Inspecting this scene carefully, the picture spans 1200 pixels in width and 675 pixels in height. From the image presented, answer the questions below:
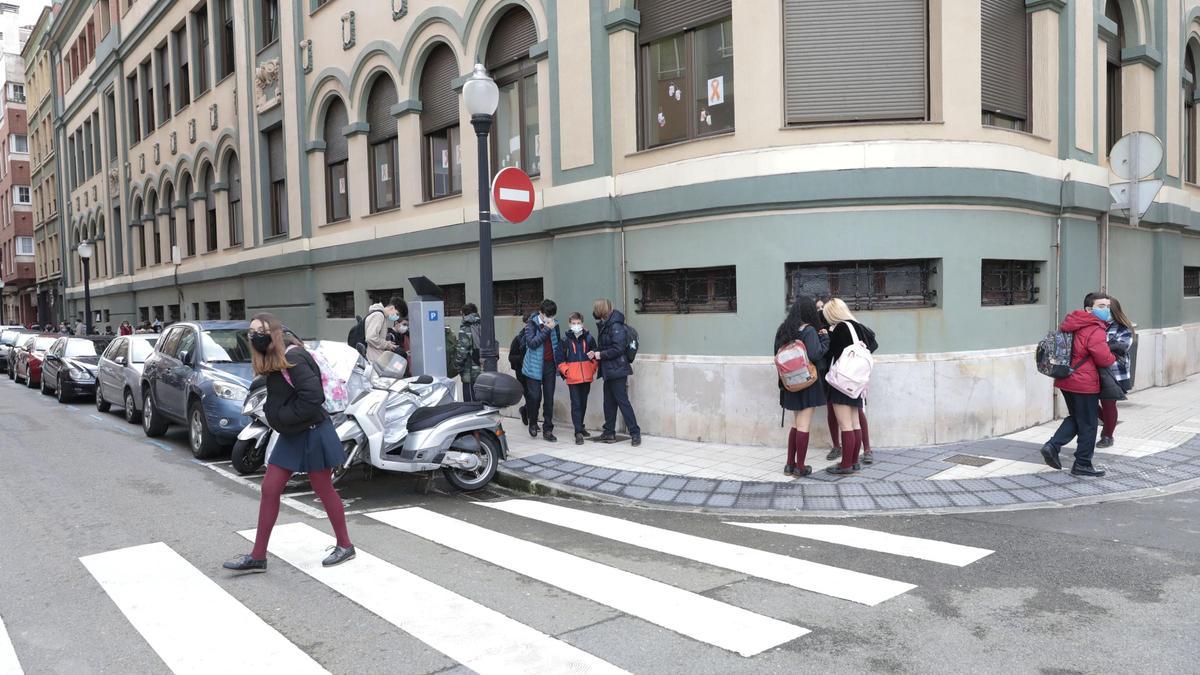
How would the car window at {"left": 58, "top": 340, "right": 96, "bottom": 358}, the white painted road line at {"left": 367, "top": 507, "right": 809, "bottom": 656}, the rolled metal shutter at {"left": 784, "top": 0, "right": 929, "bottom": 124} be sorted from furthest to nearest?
1. the car window at {"left": 58, "top": 340, "right": 96, "bottom": 358}
2. the rolled metal shutter at {"left": 784, "top": 0, "right": 929, "bottom": 124}
3. the white painted road line at {"left": 367, "top": 507, "right": 809, "bottom": 656}

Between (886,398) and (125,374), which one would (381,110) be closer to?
(125,374)

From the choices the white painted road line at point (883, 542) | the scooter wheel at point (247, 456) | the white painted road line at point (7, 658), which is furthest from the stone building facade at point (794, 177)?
the white painted road line at point (7, 658)

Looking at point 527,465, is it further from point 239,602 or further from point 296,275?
point 296,275

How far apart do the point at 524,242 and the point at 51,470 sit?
6.57 metres

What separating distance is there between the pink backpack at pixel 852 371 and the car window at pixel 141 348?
11.0m

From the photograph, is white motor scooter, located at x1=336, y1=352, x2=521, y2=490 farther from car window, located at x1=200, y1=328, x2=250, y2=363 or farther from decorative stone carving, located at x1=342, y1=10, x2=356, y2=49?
decorative stone carving, located at x1=342, y1=10, x2=356, y2=49

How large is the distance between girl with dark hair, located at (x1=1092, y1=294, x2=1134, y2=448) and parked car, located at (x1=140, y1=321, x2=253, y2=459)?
9524mm

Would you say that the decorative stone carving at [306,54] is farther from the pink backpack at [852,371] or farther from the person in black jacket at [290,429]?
the pink backpack at [852,371]

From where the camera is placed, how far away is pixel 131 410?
42.2 ft

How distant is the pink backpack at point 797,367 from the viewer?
7.64m

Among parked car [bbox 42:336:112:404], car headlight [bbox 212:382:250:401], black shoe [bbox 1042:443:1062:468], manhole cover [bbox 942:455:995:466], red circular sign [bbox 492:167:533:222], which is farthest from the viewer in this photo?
parked car [bbox 42:336:112:404]

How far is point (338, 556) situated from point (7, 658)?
1.86m

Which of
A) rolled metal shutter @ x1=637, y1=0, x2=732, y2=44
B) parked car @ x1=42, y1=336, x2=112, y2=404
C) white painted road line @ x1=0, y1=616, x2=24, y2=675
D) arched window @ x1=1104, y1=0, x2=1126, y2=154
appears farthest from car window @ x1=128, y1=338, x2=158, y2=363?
arched window @ x1=1104, y1=0, x2=1126, y2=154

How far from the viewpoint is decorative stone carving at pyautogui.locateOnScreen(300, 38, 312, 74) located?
17328mm
